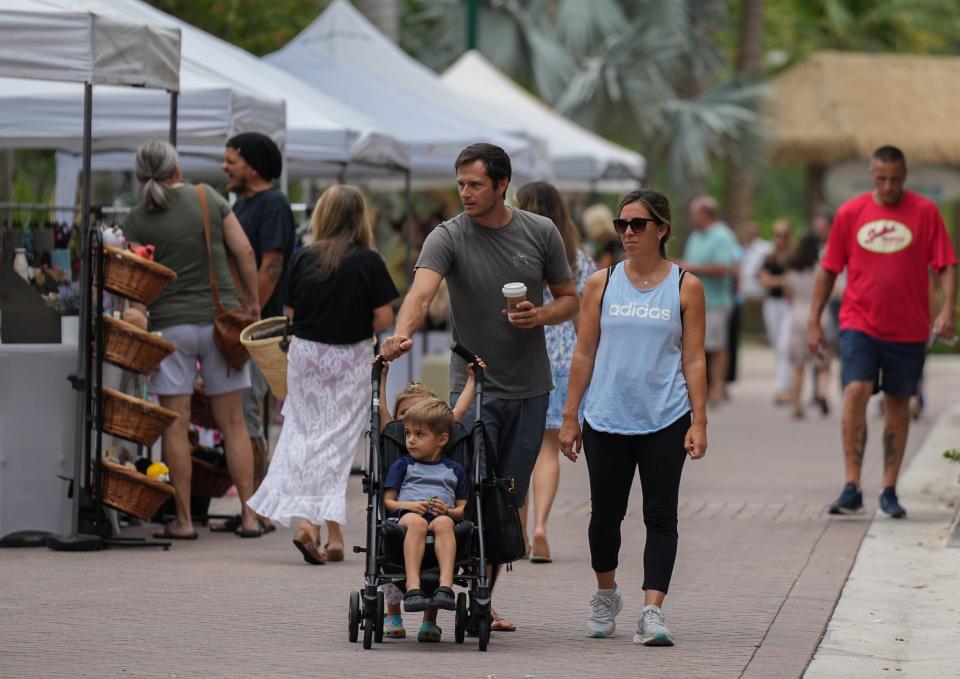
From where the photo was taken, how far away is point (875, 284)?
1145 centimetres

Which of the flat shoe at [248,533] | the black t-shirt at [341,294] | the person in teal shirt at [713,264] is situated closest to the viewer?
the black t-shirt at [341,294]

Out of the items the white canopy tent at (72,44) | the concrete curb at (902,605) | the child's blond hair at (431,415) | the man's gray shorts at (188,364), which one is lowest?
the concrete curb at (902,605)

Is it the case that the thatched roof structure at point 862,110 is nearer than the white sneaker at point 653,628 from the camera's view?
No

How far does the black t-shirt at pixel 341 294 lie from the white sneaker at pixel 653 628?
8.89ft

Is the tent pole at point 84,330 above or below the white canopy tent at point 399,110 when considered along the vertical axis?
below

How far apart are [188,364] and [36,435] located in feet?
2.84

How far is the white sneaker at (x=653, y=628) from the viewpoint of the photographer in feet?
24.7

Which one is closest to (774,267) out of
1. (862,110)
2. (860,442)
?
(860,442)

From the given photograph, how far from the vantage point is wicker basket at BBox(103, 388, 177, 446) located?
10164 mm

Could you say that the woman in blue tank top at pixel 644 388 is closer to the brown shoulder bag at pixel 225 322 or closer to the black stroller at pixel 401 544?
the black stroller at pixel 401 544

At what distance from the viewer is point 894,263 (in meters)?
11.5

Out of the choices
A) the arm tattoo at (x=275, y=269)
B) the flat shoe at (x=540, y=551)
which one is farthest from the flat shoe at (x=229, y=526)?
the flat shoe at (x=540, y=551)

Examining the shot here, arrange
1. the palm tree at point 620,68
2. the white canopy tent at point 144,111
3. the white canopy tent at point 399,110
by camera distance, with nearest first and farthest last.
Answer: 1. the white canopy tent at point 144,111
2. the white canopy tent at point 399,110
3. the palm tree at point 620,68

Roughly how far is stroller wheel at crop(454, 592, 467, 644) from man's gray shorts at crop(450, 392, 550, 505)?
52 centimetres
